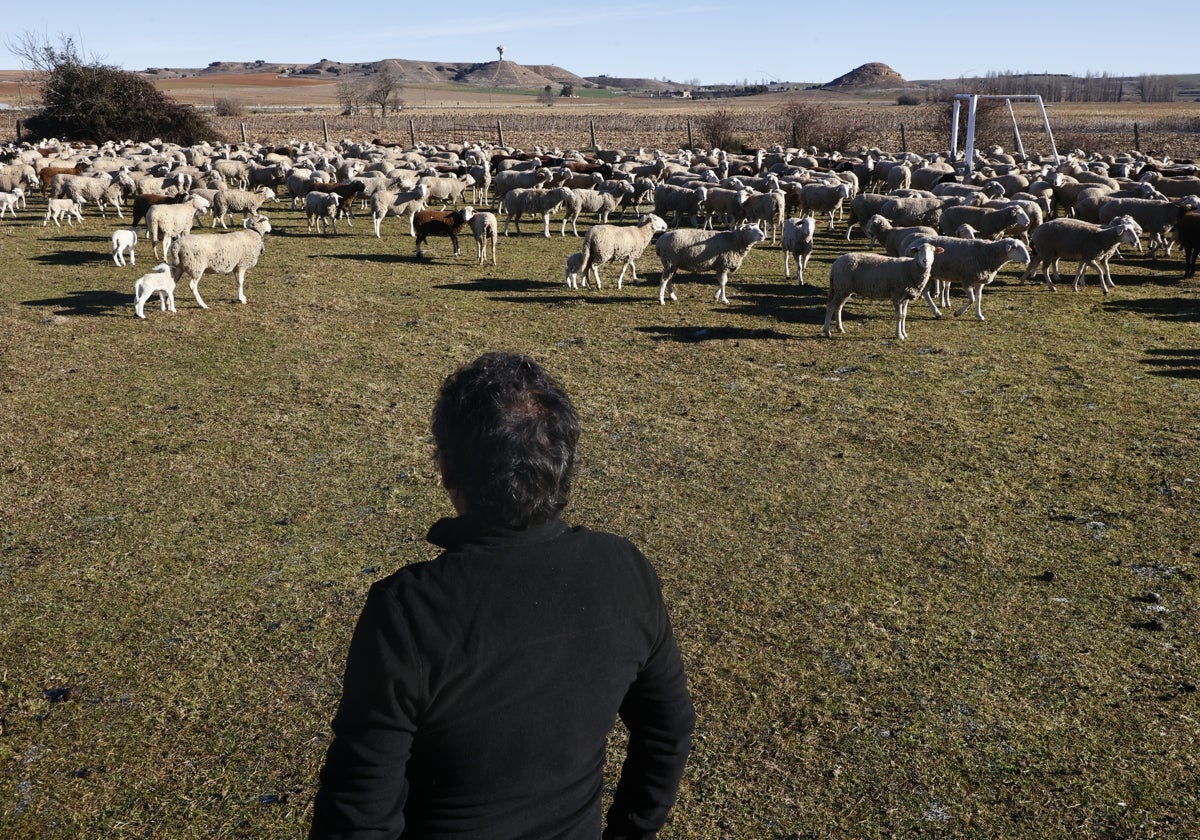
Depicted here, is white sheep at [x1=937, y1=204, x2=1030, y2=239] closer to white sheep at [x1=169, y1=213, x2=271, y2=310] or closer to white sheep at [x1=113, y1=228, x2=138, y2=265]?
white sheep at [x1=169, y1=213, x2=271, y2=310]

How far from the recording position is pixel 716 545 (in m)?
7.18

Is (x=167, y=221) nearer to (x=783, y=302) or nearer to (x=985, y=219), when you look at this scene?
(x=783, y=302)

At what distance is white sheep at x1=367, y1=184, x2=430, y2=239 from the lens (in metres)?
22.0

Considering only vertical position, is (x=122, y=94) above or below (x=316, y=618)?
above

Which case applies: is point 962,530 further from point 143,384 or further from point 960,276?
point 143,384

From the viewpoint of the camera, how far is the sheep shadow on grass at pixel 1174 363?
1151 cm

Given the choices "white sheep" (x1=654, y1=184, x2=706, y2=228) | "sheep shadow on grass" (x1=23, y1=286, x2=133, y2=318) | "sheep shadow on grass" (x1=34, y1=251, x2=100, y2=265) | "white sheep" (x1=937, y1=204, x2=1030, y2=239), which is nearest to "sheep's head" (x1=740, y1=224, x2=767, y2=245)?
"white sheep" (x1=937, y1=204, x2=1030, y2=239)

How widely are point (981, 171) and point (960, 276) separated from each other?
16.1 metres

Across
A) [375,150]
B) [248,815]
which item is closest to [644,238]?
[248,815]

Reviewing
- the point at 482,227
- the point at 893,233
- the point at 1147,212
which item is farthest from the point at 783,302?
the point at 1147,212

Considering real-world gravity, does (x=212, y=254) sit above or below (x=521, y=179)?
below

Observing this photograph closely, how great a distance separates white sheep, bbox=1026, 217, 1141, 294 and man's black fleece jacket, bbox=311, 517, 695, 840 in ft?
53.7

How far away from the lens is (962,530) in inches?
292

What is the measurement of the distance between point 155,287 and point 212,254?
40.1 inches
